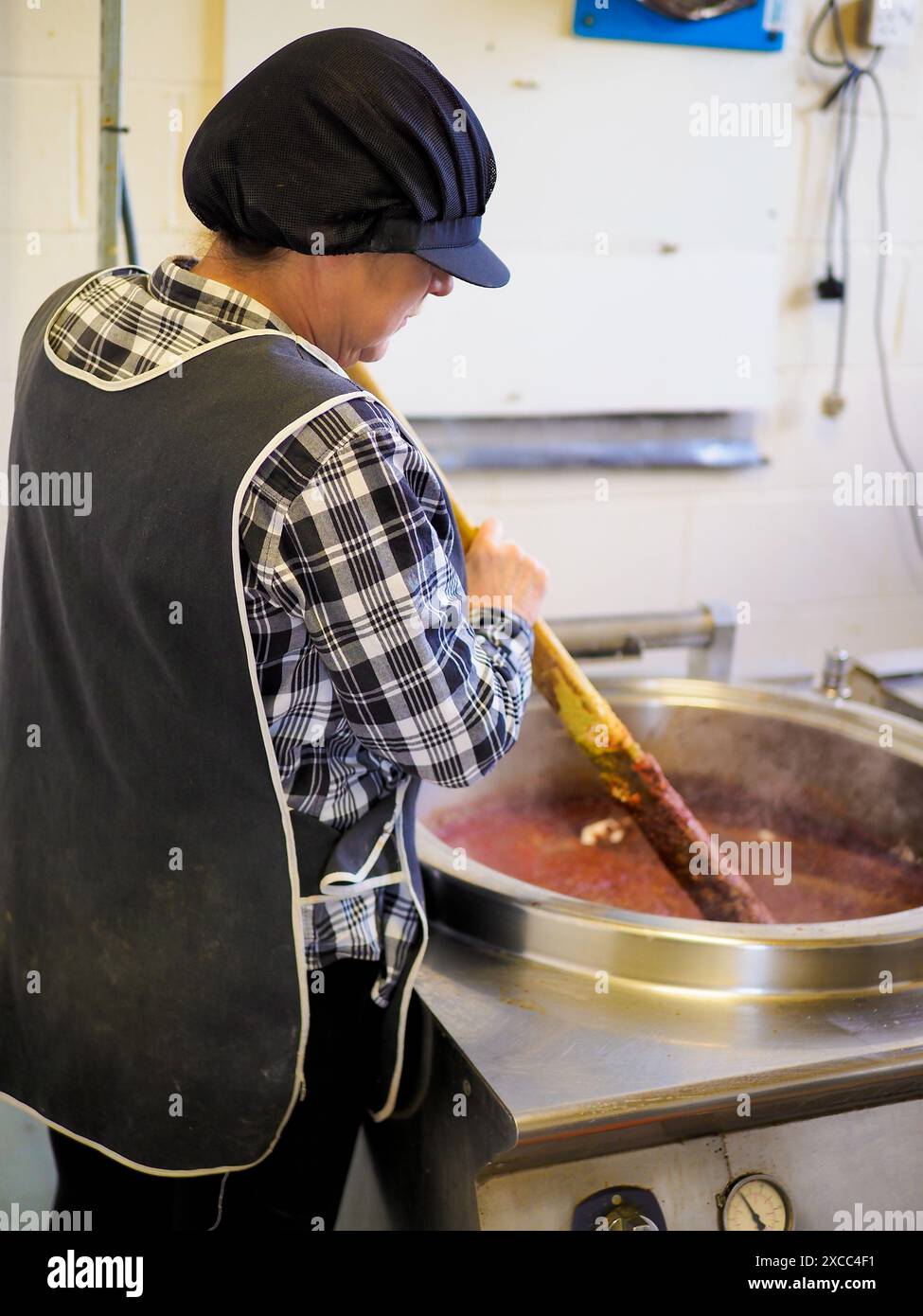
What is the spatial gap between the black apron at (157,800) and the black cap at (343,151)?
97mm

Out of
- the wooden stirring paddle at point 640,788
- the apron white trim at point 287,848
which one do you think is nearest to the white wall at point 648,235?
the wooden stirring paddle at point 640,788

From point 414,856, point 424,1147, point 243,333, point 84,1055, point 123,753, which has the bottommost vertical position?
point 424,1147

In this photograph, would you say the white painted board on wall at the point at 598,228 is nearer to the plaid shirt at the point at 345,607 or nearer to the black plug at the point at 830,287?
the black plug at the point at 830,287

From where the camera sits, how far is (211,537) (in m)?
0.90

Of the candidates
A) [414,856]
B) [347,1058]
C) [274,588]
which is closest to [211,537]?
[274,588]

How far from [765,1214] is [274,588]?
0.71 meters

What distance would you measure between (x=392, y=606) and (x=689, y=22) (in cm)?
152

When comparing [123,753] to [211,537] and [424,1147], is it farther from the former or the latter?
[424,1147]

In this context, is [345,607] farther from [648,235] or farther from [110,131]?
[648,235]

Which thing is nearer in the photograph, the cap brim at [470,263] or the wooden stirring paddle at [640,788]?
the cap brim at [470,263]

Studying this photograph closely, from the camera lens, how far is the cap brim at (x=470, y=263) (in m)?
0.97

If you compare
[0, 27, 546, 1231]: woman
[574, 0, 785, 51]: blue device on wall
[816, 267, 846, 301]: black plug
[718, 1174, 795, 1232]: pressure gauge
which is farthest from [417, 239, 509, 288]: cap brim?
[816, 267, 846, 301]: black plug

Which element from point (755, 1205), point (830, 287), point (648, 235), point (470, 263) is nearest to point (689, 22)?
point (648, 235)

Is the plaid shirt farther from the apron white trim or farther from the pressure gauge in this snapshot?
the pressure gauge
